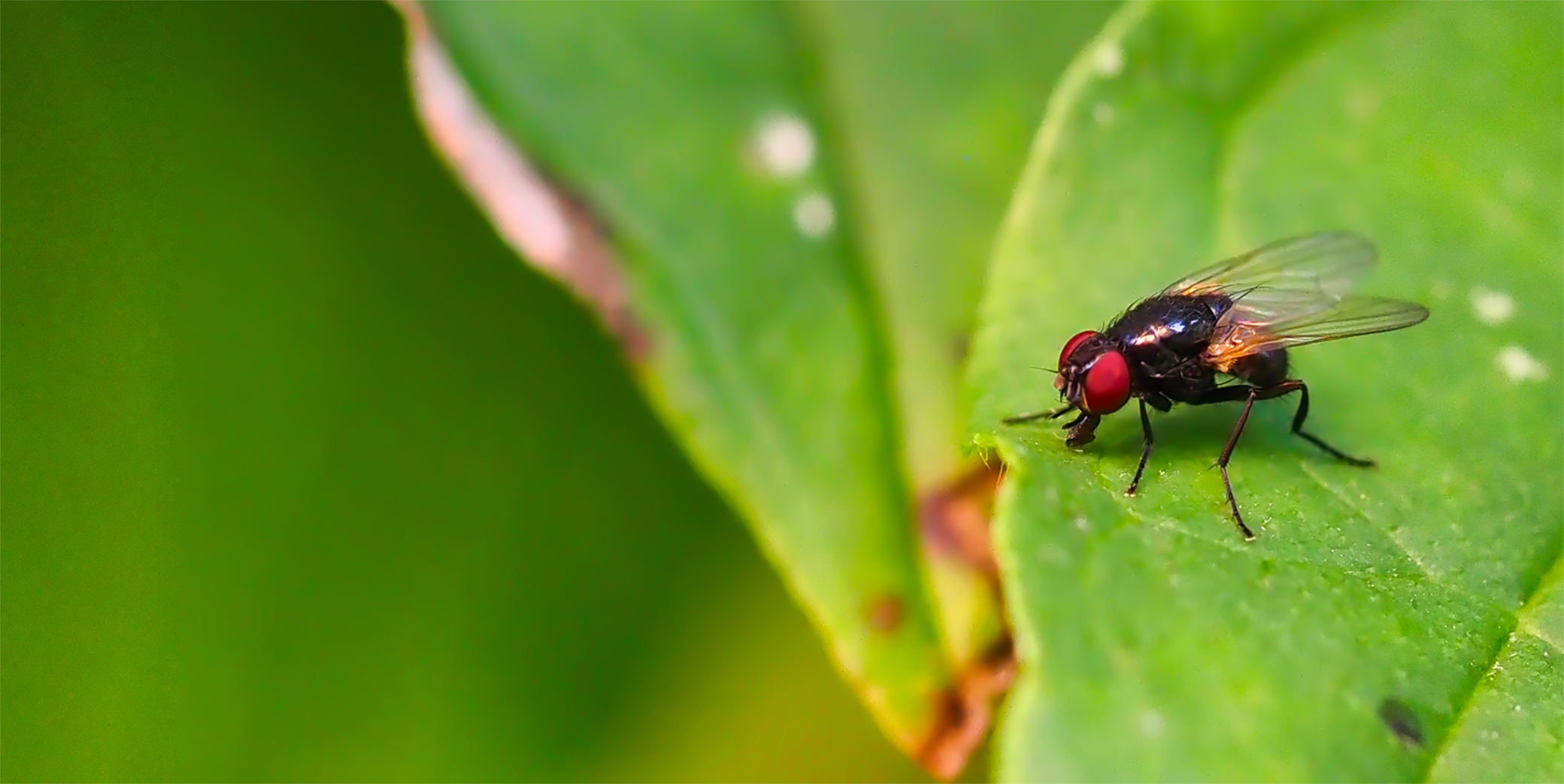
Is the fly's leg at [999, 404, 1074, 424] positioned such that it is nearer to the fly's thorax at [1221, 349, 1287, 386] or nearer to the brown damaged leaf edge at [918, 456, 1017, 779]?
the brown damaged leaf edge at [918, 456, 1017, 779]

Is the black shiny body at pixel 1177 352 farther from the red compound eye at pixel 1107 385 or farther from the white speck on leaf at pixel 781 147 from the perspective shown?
the white speck on leaf at pixel 781 147

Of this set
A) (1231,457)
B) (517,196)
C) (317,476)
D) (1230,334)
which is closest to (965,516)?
(1231,457)

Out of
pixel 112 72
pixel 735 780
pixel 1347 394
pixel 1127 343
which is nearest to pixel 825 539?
pixel 1127 343

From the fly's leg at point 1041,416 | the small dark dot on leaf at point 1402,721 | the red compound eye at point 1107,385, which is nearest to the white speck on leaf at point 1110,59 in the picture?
the red compound eye at point 1107,385

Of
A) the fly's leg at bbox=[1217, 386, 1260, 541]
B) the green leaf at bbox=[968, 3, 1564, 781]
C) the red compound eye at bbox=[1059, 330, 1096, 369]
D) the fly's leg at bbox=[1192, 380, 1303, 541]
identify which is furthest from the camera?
the red compound eye at bbox=[1059, 330, 1096, 369]

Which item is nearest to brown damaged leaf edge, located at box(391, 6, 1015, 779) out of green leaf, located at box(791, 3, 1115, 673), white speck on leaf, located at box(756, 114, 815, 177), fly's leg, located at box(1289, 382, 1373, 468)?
green leaf, located at box(791, 3, 1115, 673)

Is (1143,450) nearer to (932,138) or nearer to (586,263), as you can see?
(932,138)

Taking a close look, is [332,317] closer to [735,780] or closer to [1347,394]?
[735,780]
